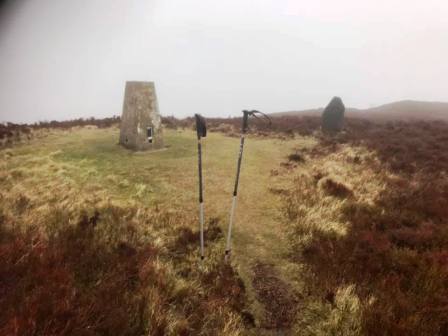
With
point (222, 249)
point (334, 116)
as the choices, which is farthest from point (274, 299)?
point (334, 116)

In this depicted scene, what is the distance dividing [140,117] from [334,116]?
16.4 meters

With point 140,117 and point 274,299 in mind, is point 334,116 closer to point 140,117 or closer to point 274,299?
point 140,117

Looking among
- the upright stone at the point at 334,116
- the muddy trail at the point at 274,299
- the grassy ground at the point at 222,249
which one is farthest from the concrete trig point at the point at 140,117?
the upright stone at the point at 334,116

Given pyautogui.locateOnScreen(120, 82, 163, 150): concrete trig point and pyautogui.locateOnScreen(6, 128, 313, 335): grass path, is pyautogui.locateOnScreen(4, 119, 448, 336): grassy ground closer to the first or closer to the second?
pyautogui.locateOnScreen(6, 128, 313, 335): grass path

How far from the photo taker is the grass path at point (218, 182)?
6055mm

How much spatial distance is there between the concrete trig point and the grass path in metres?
0.77

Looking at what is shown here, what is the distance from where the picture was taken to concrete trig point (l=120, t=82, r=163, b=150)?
618 inches

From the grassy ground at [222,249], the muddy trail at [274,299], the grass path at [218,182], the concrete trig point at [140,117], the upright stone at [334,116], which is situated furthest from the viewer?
the upright stone at [334,116]

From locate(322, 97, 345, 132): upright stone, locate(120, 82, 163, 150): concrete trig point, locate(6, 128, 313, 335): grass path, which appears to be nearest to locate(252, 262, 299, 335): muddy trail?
locate(6, 128, 313, 335): grass path

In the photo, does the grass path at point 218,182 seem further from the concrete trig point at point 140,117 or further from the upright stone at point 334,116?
the upright stone at point 334,116

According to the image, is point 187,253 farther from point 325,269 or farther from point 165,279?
point 325,269

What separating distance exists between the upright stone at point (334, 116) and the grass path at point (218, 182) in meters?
4.06

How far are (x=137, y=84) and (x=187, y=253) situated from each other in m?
11.9

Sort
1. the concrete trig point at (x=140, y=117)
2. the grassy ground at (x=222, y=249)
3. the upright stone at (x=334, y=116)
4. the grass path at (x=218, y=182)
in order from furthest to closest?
the upright stone at (x=334, y=116) < the concrete trig point at (x=140, y=117) < the grass path at (x=218, y=182) < the grassy ground at (x=222, y=249)
